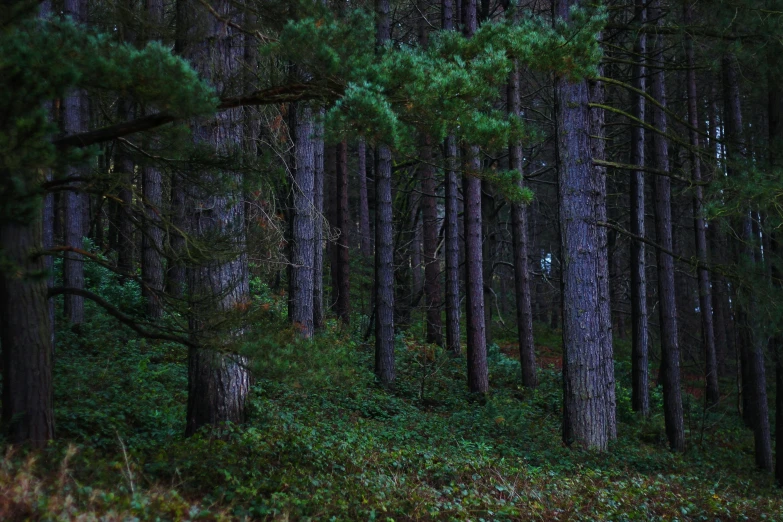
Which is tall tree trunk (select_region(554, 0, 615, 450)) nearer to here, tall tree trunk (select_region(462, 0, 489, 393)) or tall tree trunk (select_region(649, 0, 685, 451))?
A: tall tree trunk (select_region(462, 0, 489, 393))

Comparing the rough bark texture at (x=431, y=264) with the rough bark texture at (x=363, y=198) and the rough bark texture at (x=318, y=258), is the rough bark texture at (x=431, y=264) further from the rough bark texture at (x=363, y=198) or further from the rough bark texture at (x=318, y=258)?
the rough bark texture at (x=318, y=258)

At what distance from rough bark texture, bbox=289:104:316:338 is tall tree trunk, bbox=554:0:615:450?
5643 mm

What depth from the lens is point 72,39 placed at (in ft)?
16.7

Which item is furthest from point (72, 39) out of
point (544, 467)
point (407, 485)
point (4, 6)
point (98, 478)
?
point (544, 467)

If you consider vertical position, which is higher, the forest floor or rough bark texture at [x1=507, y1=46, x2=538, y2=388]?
rough bark texture at [x1=507, y1=46, x2=538, y2=388]

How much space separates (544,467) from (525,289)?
7233 mm

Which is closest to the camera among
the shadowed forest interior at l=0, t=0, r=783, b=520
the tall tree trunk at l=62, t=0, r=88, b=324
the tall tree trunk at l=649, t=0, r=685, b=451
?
the shadowed forest interior at l=0, t=0, r=783, b=520

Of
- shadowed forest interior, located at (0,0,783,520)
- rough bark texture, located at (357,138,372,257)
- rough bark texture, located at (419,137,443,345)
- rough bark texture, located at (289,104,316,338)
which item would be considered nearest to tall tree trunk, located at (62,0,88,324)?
shadowed forest interior, located at (0,0,783,520)

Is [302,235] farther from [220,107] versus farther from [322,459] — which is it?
[220,107]

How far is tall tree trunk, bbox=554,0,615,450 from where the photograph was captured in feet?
32.0

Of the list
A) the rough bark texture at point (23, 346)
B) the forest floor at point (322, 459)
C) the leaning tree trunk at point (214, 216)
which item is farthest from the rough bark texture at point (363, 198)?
the rough bark texture at point (23, 346)

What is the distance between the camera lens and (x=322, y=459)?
7520mm

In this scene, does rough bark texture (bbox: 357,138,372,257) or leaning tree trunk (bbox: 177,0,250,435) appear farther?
rough bark texture (bbox: 357,138,372,257)

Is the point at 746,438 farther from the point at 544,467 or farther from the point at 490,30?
the point at 490,30
